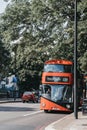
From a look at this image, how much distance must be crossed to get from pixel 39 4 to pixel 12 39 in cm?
445

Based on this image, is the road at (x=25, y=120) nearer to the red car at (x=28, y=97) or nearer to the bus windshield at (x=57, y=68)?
the bus windshield at (x=57, y=68)

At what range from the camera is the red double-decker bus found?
36.2 metres

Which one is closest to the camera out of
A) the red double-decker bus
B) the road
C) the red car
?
the road

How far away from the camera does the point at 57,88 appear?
3638 cm

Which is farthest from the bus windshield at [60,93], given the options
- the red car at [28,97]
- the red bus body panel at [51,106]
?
the red car at [28,97]

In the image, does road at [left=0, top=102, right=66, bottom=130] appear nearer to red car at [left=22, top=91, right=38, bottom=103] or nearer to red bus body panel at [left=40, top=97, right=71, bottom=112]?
red bus body panel at [left=40, top=97, right=71, bottom=112]

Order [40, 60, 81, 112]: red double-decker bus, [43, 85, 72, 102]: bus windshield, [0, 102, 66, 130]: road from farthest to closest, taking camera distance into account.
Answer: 1. [43, 85, 72, 102]: bus windshield
2. [40, 60, 81, 112]: red double-decker bus
3. [0, 102, 66, 130]: road

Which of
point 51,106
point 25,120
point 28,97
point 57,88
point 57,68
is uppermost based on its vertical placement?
point 57,68

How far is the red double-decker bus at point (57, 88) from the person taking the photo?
36188 millimetres

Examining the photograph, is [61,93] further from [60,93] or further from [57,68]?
[57,68]

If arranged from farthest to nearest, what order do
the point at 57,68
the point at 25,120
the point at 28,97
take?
the point at 28,97, the point at 57,68, the point at 25,120

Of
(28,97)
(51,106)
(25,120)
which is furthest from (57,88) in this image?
(28,97)

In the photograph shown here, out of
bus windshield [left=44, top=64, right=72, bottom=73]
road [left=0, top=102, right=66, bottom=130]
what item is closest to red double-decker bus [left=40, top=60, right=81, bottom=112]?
bus windshield [left=44, top=64, right=72, bottom=73]

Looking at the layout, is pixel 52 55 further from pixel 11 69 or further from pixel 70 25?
pixel 11 69
